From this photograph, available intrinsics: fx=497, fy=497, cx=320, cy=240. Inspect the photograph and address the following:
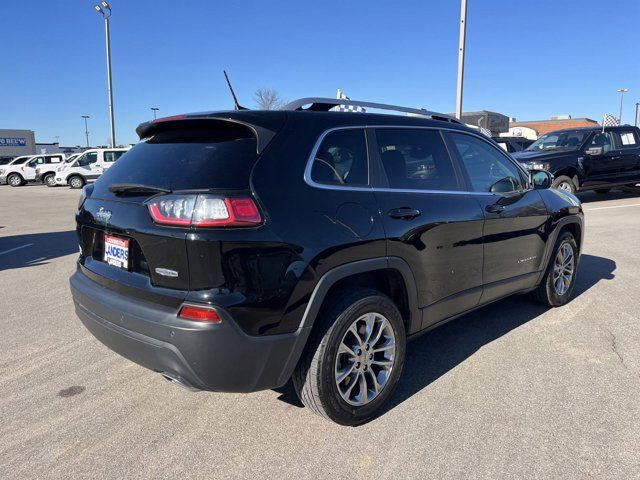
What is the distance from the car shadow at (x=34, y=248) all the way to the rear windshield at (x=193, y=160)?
5094 mm

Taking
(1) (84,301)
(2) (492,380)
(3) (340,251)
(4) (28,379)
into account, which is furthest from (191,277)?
(2) (492,380)

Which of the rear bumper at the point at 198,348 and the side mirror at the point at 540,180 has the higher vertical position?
the side mirror at the point at 540,180

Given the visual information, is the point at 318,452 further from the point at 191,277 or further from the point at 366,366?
the point at 191,277

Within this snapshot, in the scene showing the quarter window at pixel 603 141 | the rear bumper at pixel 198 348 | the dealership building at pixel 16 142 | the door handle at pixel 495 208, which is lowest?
the rear bumper at pixel 198 348

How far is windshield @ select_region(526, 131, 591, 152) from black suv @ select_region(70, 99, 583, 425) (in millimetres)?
10716

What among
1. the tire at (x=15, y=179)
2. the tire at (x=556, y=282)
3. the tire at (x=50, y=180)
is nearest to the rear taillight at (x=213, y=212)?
the tire at (x=556, y=282)

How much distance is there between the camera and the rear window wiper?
100 inches

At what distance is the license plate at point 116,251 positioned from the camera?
2.66 metres

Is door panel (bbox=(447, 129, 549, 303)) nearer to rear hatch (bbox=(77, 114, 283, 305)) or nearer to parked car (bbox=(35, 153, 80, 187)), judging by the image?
rear hatch (bbox=(77, 114, 283, 305))

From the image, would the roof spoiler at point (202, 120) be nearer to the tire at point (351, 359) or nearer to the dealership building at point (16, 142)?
the tire at point (351, 359)

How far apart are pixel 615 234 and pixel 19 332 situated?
901 centimetres

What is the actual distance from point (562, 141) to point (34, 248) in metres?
12.5

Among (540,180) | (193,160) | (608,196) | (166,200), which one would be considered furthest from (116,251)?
(608,196)

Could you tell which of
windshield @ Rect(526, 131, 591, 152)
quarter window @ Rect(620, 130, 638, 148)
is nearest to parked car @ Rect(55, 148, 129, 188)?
windshield @ Rect(526, 131, 591, 152)
